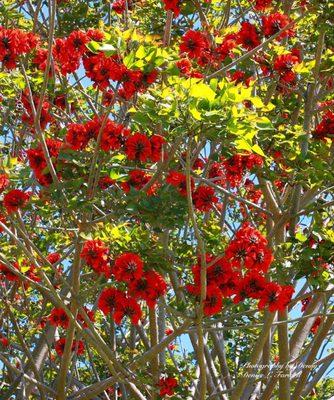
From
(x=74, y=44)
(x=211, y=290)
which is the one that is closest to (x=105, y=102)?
(x=74, y=44)

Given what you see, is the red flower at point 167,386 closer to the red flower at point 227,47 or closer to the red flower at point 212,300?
the red flower at point 212,300

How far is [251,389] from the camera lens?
17.4 ft

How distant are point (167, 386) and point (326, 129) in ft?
6.83

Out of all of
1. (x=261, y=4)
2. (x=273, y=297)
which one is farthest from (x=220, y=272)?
(x=261, y=4)

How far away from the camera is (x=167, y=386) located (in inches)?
200

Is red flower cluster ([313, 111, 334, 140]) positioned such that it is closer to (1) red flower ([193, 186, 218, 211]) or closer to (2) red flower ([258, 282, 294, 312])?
(1) red flower ([193, 186, 218, 211])

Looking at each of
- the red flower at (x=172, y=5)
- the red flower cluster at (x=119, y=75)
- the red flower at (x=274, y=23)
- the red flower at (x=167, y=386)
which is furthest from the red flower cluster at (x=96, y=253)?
the red flower at (x=274, y=23)

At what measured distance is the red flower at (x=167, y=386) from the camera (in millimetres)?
5047

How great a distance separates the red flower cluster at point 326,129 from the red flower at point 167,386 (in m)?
1.97

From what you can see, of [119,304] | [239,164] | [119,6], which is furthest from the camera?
[119,6]

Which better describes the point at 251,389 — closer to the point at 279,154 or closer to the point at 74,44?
the point at 279,154

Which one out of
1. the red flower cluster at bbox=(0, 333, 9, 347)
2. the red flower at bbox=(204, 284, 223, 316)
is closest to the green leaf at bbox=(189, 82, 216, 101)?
the red flower at bbox=(204, 284, 223, 316)

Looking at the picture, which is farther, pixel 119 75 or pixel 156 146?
pixel 156 146

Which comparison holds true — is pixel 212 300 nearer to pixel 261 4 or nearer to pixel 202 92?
pixel 202 92
